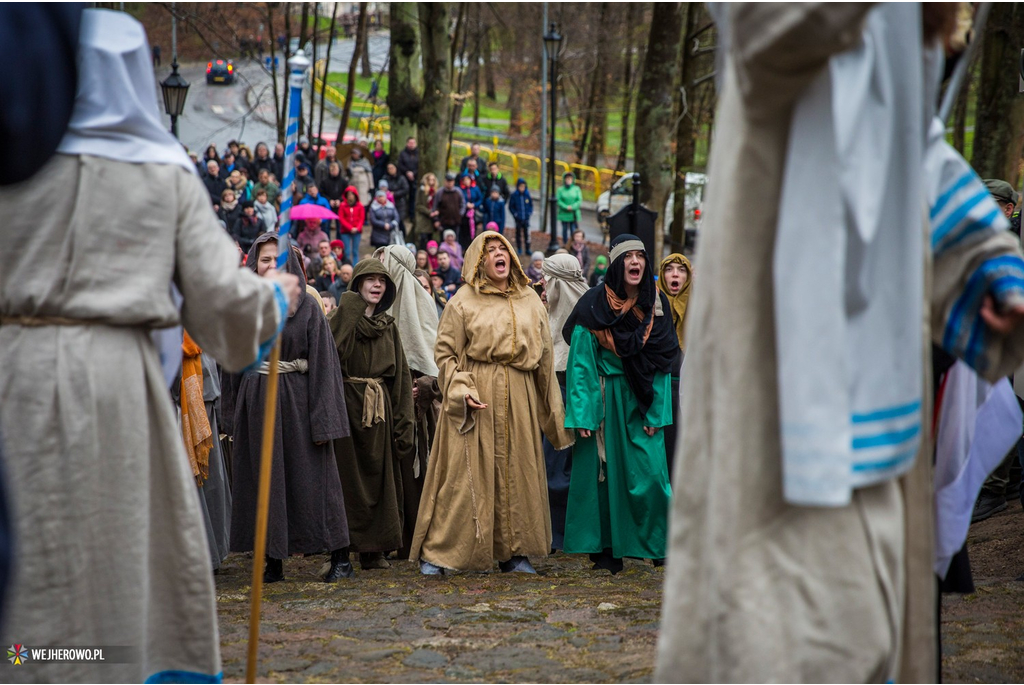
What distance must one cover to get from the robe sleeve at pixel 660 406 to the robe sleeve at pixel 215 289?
485 centimetres

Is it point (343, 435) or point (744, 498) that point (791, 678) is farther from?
point (343, 435)

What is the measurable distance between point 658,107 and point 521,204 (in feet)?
30.6

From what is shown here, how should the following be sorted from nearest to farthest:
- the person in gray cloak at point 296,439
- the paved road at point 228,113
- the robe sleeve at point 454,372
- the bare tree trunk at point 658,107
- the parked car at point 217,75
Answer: the person in gray cloak at point 296,439 < the robe sleeve at point 454,372 < the bare tree trunk at point 658,107 < the paved road at point 228,113 < the parked car at point 217,75

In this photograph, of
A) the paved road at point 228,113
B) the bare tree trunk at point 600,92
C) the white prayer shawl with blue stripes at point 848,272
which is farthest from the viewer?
the paved road at point 228,113

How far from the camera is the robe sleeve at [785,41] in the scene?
232 cm

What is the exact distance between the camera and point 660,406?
826cm

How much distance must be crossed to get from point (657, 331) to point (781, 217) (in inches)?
231

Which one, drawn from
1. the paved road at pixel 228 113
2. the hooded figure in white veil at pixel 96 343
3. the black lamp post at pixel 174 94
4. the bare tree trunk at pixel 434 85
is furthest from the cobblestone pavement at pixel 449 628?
the paved road at pixel 228 113

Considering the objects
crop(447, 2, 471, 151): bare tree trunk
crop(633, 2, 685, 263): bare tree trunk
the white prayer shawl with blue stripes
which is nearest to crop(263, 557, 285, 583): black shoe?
the white prayer shawl with blue stripes

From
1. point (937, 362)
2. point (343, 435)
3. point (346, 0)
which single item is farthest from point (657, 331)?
point (346, 0)

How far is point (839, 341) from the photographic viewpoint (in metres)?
2.48

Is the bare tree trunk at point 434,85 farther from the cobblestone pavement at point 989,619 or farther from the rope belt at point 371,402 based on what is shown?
the cobblestone pavement at point 989,619

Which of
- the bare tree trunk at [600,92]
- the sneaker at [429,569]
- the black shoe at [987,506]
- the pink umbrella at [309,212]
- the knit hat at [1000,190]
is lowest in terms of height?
the sneaker at [429,569]

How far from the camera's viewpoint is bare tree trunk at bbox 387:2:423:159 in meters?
22.4
